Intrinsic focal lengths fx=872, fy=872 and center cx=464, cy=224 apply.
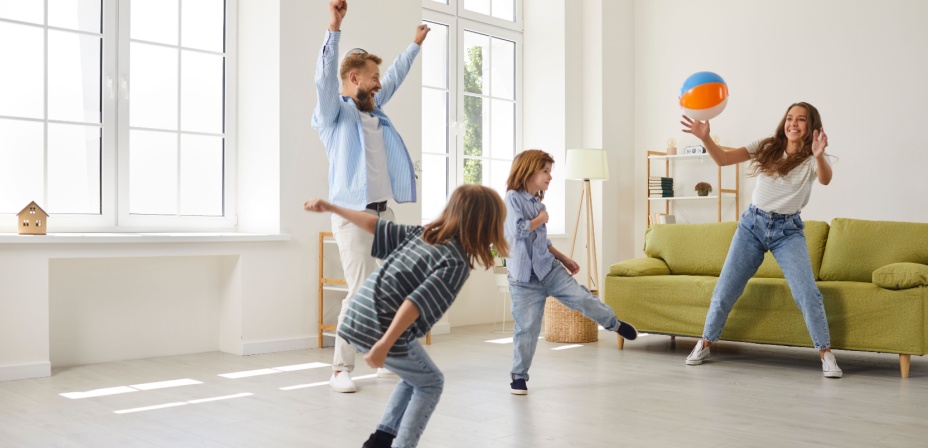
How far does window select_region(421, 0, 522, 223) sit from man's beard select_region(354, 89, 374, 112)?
2549mm

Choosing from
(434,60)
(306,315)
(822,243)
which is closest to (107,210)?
(306,315)

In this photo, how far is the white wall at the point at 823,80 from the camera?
5734 millimetres

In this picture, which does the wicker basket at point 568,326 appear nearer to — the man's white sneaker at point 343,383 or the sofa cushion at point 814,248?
the sofa cushion at point 814,248

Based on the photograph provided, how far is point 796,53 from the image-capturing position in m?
6.23

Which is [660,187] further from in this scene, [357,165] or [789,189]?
[357,165]

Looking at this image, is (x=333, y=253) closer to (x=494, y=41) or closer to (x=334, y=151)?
(x=334, y=151)

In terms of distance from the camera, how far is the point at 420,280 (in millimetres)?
2109

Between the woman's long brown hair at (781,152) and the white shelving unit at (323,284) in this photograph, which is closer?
the woman's long brown hair at (781,152)

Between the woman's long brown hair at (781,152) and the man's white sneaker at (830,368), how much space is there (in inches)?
34.1

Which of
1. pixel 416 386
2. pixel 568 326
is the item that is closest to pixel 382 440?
pixel 416 386

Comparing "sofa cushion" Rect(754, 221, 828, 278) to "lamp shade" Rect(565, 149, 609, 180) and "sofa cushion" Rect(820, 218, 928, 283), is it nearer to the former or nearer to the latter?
"sofa cushion" Rect(820, 218, 928, 283)

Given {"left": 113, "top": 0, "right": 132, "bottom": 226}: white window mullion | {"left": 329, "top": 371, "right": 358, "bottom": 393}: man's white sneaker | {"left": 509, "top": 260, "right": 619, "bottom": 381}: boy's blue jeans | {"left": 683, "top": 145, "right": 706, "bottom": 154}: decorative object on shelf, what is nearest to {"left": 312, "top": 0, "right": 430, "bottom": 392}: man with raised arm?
{"left": 329, "top": 371, "right": 358, "bottom": 393}: man's white sneaker

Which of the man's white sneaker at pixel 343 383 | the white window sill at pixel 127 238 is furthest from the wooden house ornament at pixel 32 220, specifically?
the man's white sneaker at pixel 343 383

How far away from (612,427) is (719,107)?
5.63 ft
